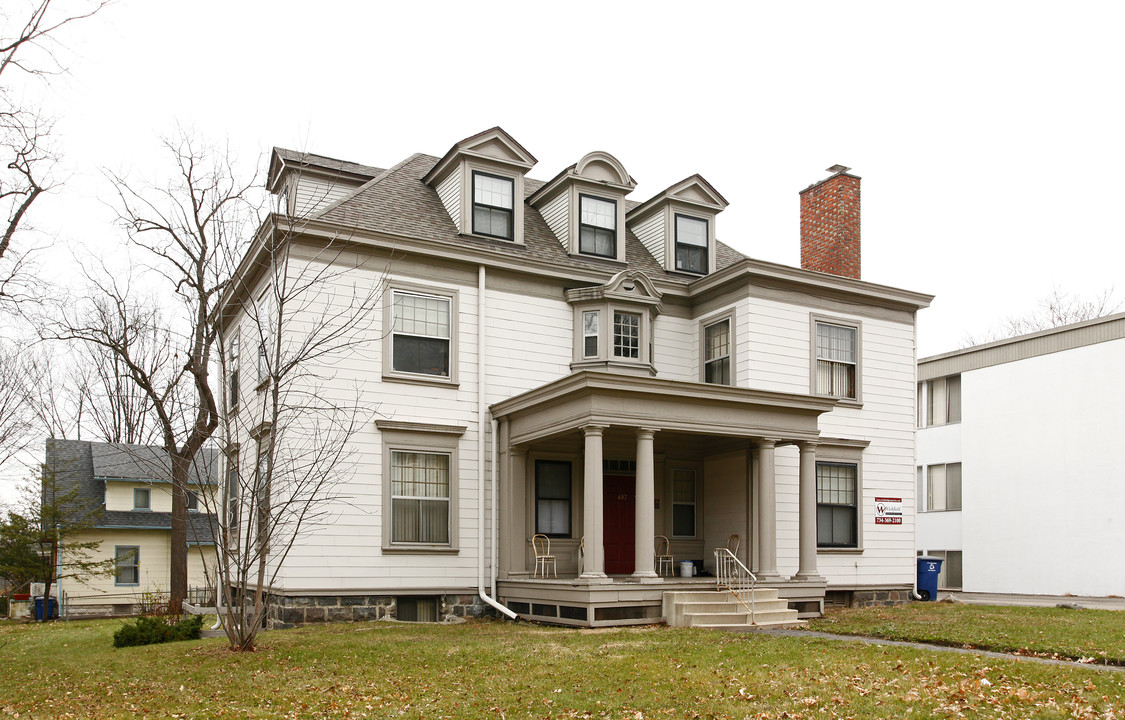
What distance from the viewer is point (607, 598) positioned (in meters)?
15.5

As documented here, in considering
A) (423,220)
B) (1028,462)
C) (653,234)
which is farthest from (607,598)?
(1028,462)


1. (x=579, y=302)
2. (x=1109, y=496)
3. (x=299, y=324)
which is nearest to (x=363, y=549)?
(x=299, y=324)

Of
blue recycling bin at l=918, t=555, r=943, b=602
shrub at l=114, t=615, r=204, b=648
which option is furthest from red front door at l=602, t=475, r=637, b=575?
shrub at l=114, t=615, r=204, b=648

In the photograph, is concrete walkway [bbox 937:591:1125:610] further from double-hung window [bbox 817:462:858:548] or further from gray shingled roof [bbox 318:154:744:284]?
gray shingled roof [bbox 318:154:744:284]

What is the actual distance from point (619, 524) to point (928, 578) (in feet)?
24.9

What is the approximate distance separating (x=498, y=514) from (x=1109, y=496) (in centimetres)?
1725

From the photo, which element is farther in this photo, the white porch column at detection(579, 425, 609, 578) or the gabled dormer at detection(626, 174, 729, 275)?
the gabled dormer at detection(626, 174, 729, 275)

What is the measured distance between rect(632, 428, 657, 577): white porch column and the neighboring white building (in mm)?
37

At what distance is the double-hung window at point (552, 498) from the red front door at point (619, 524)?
0.85 m

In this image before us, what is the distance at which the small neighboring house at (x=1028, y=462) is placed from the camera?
25.7m

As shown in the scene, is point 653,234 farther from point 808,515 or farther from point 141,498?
point 141,498

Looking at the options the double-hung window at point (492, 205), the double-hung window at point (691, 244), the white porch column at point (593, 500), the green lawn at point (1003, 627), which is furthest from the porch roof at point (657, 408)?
the double-hung window at point (691, 244)

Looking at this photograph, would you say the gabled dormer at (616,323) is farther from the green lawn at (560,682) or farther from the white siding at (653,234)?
the green lawn at (560,682)

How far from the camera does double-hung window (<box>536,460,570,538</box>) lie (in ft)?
62.5
